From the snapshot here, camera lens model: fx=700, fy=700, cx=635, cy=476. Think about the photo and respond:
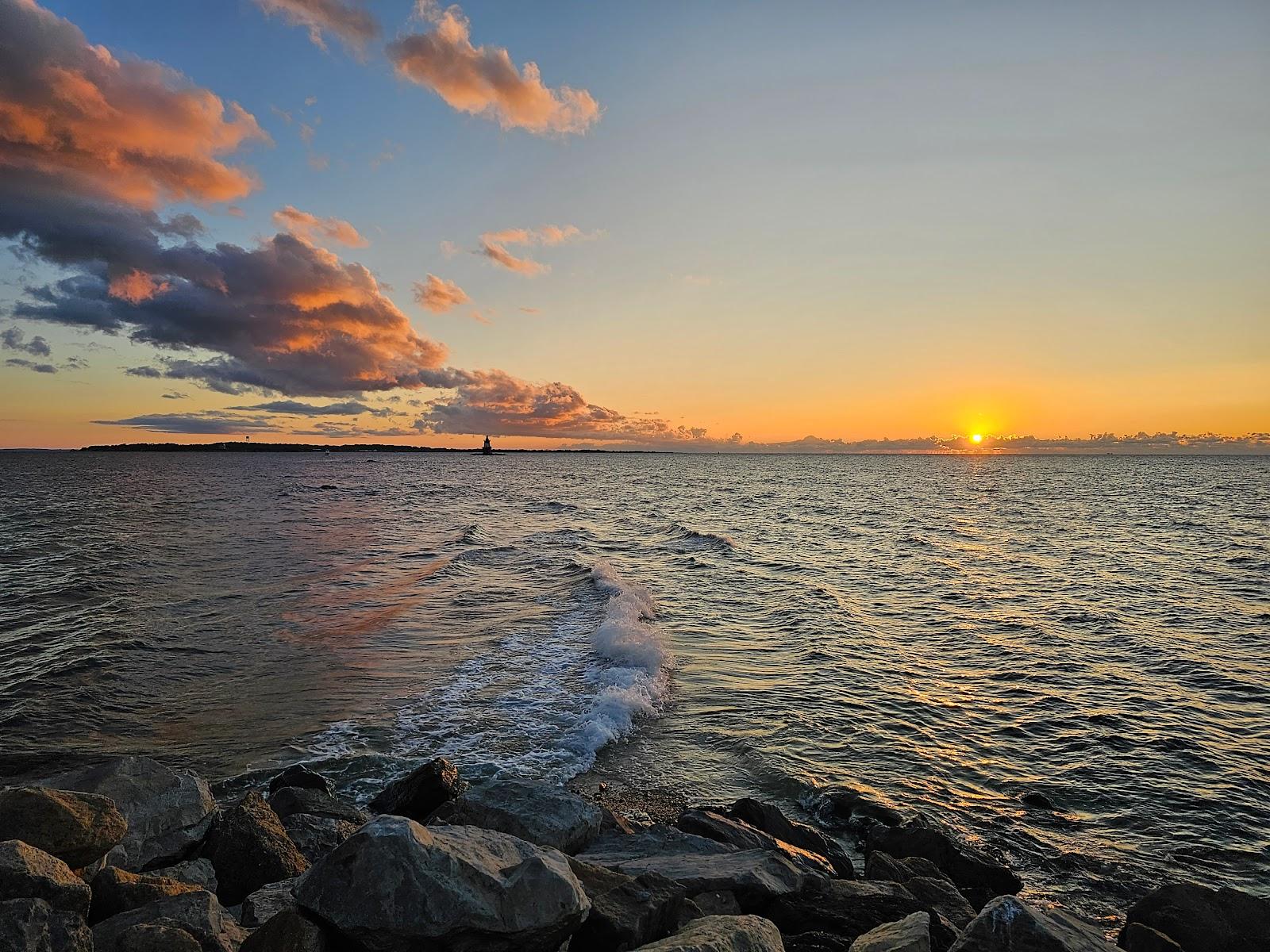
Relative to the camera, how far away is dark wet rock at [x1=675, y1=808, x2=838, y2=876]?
26.7 ft

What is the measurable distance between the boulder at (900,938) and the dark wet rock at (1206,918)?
2565mm

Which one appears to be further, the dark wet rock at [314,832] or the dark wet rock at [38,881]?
the dark wet rock at [314,832]

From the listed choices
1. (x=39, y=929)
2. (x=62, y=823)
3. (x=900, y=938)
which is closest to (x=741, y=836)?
(x=900, y=938)

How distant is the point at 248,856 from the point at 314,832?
3.92ft

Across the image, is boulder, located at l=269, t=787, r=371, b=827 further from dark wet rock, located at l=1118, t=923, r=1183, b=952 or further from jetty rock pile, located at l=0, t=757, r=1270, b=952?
dark wet rock, located at l=1118, t=923, r=1183, b=952

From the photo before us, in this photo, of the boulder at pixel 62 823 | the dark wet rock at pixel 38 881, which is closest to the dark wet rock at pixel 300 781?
the boulder at pixel 62 823

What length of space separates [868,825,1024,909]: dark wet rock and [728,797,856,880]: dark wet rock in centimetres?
62

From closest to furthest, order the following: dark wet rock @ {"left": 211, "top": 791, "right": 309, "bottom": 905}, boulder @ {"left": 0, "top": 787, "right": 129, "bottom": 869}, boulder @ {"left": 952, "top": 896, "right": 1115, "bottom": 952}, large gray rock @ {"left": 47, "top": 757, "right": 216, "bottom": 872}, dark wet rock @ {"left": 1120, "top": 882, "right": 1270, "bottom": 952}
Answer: boulder @ {"left": 952, "top": 896, "right": 1115, "bottom": 952}, boulder @ {"left": 0, "top": 787, "right": 129, "bottom": 869}, dark wet rock @ {"left": 1120, "top": 882, "right": 1270, "bottom": 952}, dark wet rock @ {"left": 211, "top": 791, "right": 309, "bottom": 905}, large gray rock @ {"left": 47, "top": 757, "right": 216, "bottom": 872}

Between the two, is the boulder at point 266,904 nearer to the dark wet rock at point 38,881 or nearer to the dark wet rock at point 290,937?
the dark wet rock at point 290,937

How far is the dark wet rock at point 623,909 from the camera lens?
569 centimetres

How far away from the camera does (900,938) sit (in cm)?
564

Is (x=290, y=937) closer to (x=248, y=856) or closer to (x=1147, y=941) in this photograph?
(x=248, y=856)

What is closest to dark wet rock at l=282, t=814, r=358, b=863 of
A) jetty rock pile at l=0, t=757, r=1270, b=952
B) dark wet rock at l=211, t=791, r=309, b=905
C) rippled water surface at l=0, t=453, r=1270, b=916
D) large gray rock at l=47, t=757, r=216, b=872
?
jetty rock pile at l=0, t=757, r=1270, b=952

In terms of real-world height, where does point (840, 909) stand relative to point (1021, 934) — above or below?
below
